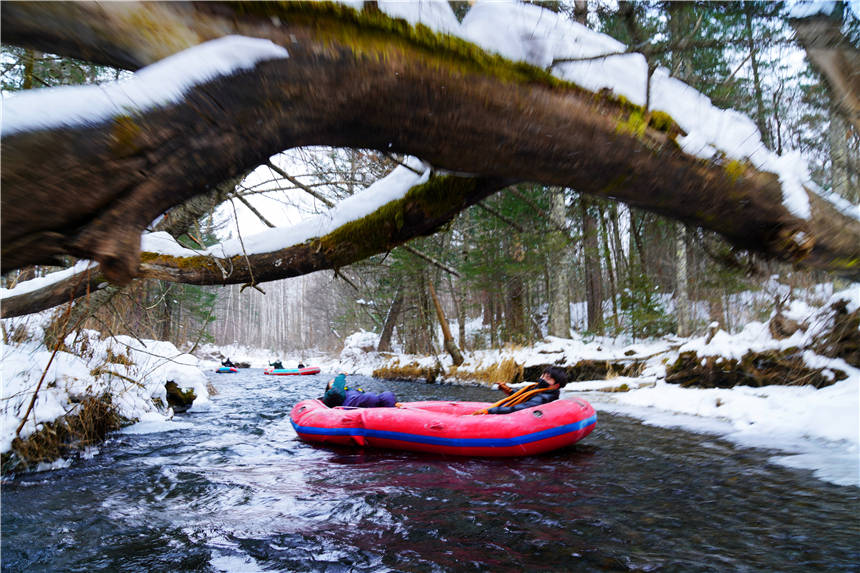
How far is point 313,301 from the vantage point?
41031 mm

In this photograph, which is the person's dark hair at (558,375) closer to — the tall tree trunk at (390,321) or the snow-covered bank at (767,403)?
the snow-covered bank at (767,403)

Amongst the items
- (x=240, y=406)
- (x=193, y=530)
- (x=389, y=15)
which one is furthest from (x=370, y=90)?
(x=240, y=406)

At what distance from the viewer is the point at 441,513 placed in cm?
409

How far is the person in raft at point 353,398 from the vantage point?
300 inches

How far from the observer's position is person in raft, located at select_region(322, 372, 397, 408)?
25.0 ft

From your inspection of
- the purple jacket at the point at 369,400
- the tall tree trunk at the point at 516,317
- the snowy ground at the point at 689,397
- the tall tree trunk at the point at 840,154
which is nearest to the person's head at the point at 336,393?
the purple jacket at the point at 369,400

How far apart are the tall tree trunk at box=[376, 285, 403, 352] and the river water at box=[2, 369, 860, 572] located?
42.1ft

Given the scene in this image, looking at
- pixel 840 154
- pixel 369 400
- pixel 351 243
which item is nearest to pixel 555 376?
pixel 369 400

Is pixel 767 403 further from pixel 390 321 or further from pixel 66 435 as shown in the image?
pixel 390 321

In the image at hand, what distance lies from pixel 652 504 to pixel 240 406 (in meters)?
10.1

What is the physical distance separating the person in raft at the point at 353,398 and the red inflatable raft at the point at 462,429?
1.88 feet

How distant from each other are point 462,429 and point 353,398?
259cm

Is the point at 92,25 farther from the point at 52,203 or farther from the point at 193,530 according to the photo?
the point at 193,530

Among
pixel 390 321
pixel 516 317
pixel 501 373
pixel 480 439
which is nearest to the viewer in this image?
pixel 480 439
